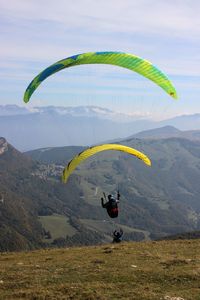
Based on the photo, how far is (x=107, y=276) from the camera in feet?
71.9

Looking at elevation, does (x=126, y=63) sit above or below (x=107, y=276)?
above

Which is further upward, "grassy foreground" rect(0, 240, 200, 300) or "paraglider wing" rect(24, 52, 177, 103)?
"paraglider wing" rect(24, 52, 177, 103)

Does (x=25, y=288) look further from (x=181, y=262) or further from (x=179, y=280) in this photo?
(x=181, y=262)

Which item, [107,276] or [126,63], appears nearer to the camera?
[107,276]

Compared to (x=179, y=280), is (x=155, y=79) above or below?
above

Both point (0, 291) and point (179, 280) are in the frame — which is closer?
point (0, 291)

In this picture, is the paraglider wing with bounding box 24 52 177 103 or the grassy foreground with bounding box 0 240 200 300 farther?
the paraglider wing with bounding box 24 52 177 103

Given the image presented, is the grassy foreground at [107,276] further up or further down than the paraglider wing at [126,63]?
further down

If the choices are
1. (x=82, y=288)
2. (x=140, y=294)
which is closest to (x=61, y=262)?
(x=82, y=288)

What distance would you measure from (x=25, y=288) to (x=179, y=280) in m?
7.37

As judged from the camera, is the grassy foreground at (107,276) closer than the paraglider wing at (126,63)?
Yes

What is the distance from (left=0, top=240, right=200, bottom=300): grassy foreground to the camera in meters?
18.5

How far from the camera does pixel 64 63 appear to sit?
92.0ft

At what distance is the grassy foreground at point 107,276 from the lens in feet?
60.8
